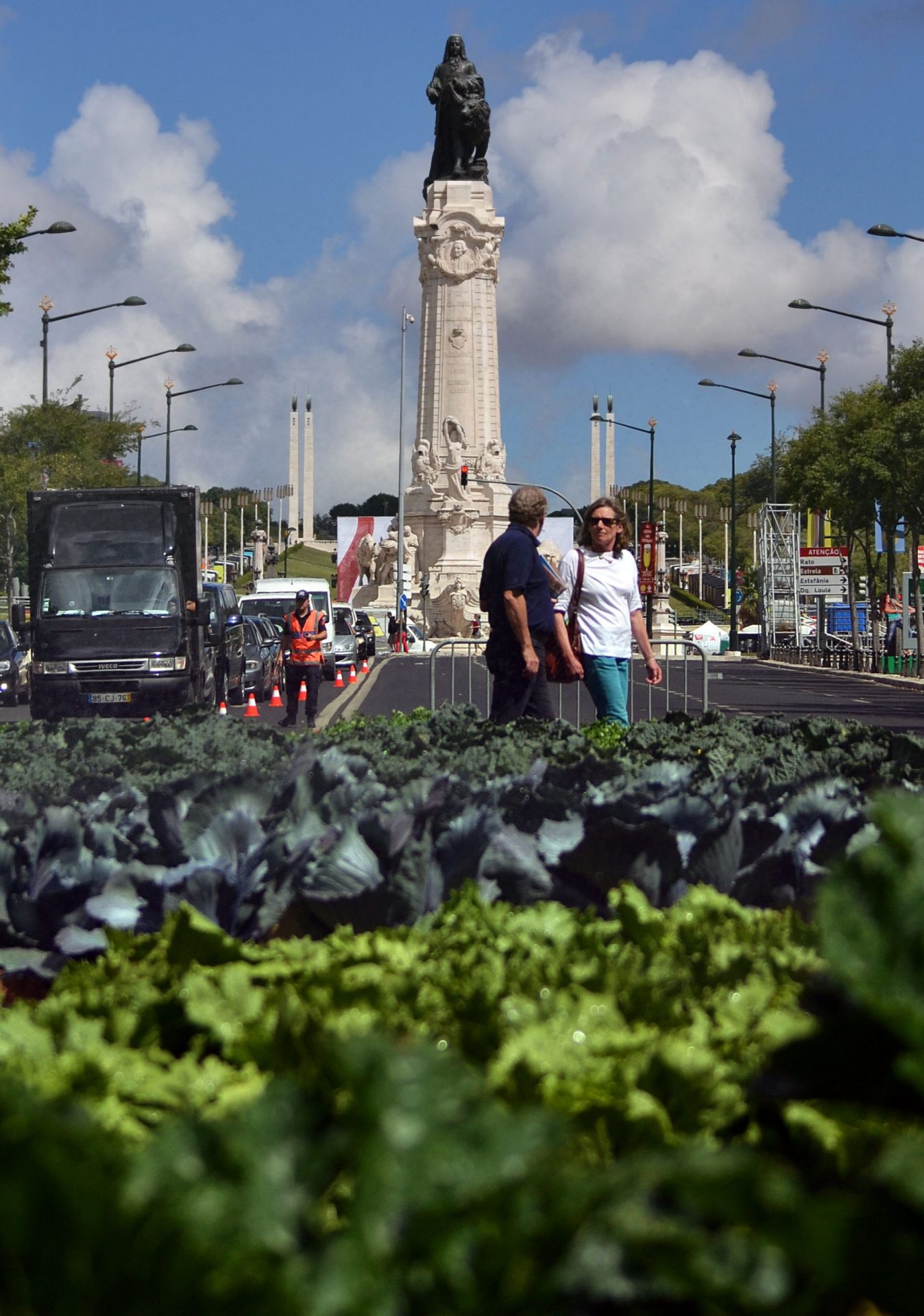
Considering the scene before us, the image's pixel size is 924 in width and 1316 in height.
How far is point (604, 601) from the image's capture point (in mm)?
10984

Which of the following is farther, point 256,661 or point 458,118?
point 458,118

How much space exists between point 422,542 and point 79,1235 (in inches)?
3455

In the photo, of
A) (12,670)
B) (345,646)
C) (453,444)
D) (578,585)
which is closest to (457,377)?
(453,444)

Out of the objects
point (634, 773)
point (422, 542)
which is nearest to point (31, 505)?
point (634, 773)

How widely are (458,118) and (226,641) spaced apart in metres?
61.5

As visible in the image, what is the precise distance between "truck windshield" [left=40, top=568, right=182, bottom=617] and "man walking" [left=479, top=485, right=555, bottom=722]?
13555 mm

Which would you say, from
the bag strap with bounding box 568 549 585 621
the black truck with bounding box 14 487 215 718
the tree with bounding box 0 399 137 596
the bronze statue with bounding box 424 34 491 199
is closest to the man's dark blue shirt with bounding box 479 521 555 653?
the bag strap with bounding box 568 549 585 621

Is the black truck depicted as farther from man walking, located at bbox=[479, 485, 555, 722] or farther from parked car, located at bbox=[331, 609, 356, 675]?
parked car, located at bbox=[331, 609, 356, 675]

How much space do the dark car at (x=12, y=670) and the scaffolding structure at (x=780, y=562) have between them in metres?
30.6

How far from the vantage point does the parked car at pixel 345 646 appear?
4278 centimetres

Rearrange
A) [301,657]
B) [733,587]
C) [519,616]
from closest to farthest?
[519,616] → [301,657] → [733,587]

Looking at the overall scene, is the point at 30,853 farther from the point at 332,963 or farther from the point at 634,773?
the point at 634,773

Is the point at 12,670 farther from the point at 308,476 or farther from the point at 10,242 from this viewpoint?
the point at 308,476

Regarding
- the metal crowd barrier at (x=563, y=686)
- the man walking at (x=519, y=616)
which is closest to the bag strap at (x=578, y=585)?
the man walking at (x=519, y=616)
